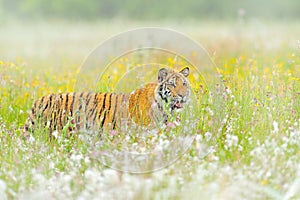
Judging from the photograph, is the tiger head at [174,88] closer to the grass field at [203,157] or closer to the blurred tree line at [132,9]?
the grass field at [203,157]

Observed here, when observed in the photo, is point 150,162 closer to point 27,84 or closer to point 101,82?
point 101,82

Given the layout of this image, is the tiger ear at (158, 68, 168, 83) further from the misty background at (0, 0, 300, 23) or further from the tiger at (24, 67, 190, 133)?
the misty background at (0, 0, 300, 23)

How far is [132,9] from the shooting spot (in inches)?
1276

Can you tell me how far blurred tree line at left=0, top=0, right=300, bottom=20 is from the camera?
1240 inches

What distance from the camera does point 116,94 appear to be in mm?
6422

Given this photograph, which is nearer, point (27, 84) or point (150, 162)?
point (150, 162)

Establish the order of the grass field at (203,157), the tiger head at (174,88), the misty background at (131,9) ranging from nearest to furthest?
the grass field at (203,157) → the tiger head at (174,88) → the misty background at (131,9)

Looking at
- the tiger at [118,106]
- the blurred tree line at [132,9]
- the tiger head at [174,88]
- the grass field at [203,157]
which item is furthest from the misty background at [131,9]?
the tiger head at [174,88]

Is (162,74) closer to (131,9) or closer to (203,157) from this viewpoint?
(203,157)

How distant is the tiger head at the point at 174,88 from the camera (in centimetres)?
582

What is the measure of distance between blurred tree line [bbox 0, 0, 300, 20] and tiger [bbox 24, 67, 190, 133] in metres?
24.3

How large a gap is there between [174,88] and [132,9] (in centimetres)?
2702

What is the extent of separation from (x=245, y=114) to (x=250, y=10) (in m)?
28.6

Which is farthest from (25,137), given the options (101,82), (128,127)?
(101,82)
